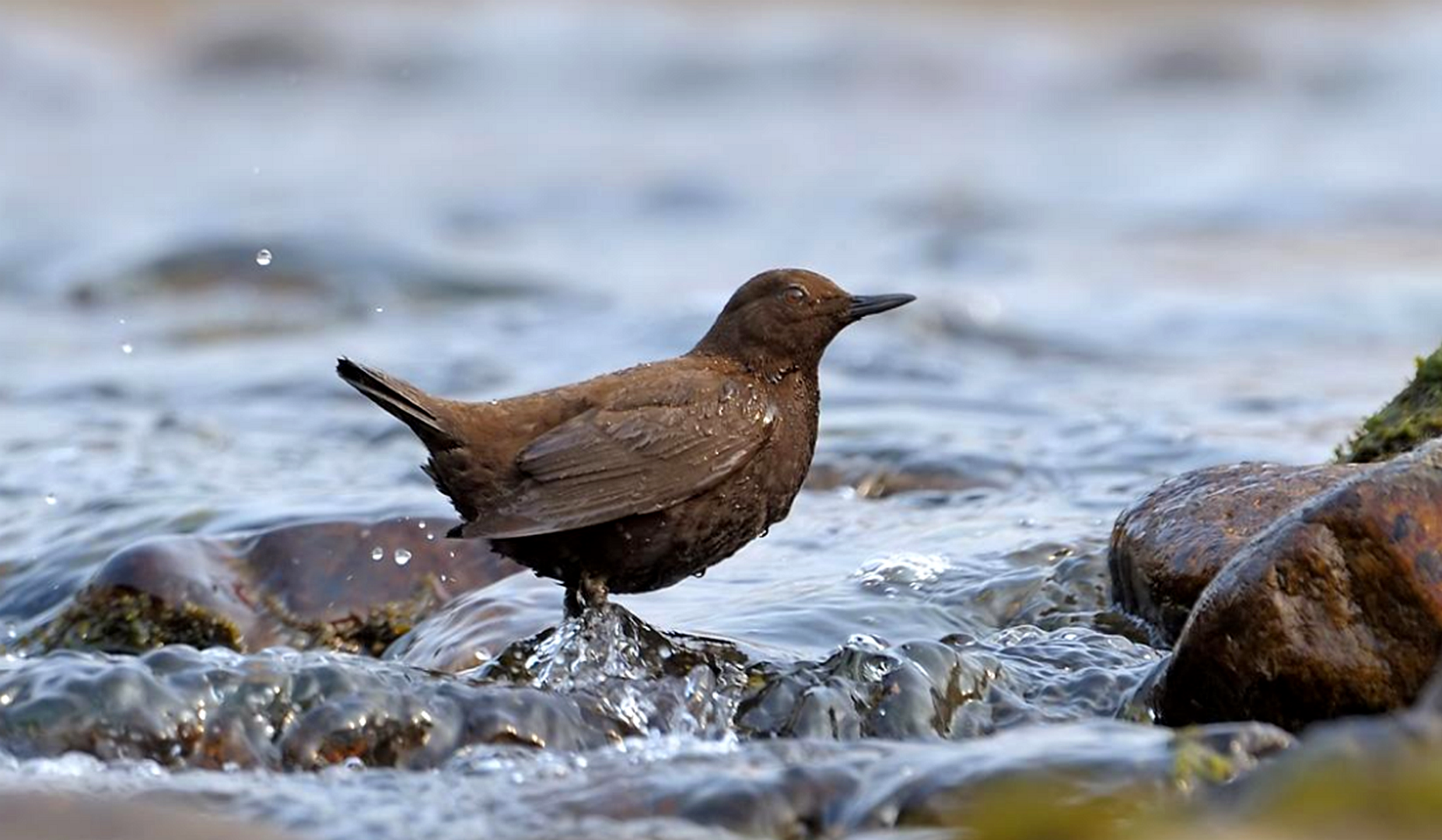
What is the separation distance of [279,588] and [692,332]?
5.26m

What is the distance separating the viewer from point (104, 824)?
3.74m

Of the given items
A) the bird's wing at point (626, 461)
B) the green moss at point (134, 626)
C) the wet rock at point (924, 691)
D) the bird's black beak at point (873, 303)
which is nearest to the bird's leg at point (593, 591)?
the bird's wing at point (626, 461)

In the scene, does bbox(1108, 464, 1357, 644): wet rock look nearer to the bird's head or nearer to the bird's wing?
the bird's head

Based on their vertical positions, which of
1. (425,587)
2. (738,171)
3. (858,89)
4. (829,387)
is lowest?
(425,587)

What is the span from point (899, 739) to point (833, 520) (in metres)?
2.63

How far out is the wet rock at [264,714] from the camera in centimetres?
493

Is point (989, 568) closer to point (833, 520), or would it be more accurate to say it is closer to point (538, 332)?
point (833, 520)

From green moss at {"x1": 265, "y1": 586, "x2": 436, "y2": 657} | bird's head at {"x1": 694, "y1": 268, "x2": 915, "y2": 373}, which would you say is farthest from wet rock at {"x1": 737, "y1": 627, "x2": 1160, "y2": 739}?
green moss at {"x1": 265, "y1": 586, "x2": 436, "y2": 657}

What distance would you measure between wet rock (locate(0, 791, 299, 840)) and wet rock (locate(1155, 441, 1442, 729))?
2257 mm

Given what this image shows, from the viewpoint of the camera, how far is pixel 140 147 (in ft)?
71.7

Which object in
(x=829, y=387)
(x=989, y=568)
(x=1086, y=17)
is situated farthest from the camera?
(x=1086, y=17)

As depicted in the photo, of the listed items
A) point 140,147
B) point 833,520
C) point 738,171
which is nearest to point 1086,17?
point 738,171

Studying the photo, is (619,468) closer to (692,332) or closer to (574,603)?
(574,603)

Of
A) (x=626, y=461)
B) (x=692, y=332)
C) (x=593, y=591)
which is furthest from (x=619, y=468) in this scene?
(x=692, y=332)
